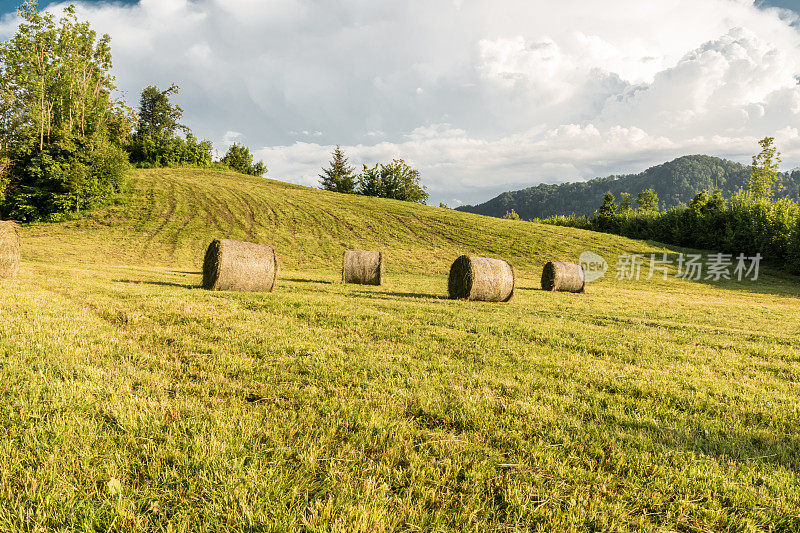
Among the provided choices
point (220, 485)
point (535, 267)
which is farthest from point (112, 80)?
point (220, 485)

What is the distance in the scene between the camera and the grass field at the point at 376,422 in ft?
9.03

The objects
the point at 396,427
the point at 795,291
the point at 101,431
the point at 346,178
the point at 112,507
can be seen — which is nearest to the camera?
the point at 112,507

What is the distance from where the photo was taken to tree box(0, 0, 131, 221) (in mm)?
36844

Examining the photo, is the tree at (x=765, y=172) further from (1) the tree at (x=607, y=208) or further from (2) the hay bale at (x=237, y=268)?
(2) the hay bale at (x=237, y=268)

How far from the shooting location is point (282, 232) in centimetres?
3966

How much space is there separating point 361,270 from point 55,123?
45689mm

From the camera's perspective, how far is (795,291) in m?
32.0

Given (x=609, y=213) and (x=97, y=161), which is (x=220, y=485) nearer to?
(x=97, y=161)

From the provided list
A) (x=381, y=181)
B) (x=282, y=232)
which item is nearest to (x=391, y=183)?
(x=381, y=181)

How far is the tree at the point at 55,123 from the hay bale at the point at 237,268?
115ft

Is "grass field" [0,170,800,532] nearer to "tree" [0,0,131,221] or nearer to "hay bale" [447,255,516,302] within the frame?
"hay bale" [447,255,516,302]

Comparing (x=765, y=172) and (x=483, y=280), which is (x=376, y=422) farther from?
(x=765, y=172)

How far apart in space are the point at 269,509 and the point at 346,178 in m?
109

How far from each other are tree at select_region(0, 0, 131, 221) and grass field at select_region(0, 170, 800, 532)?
36634 millimetres
